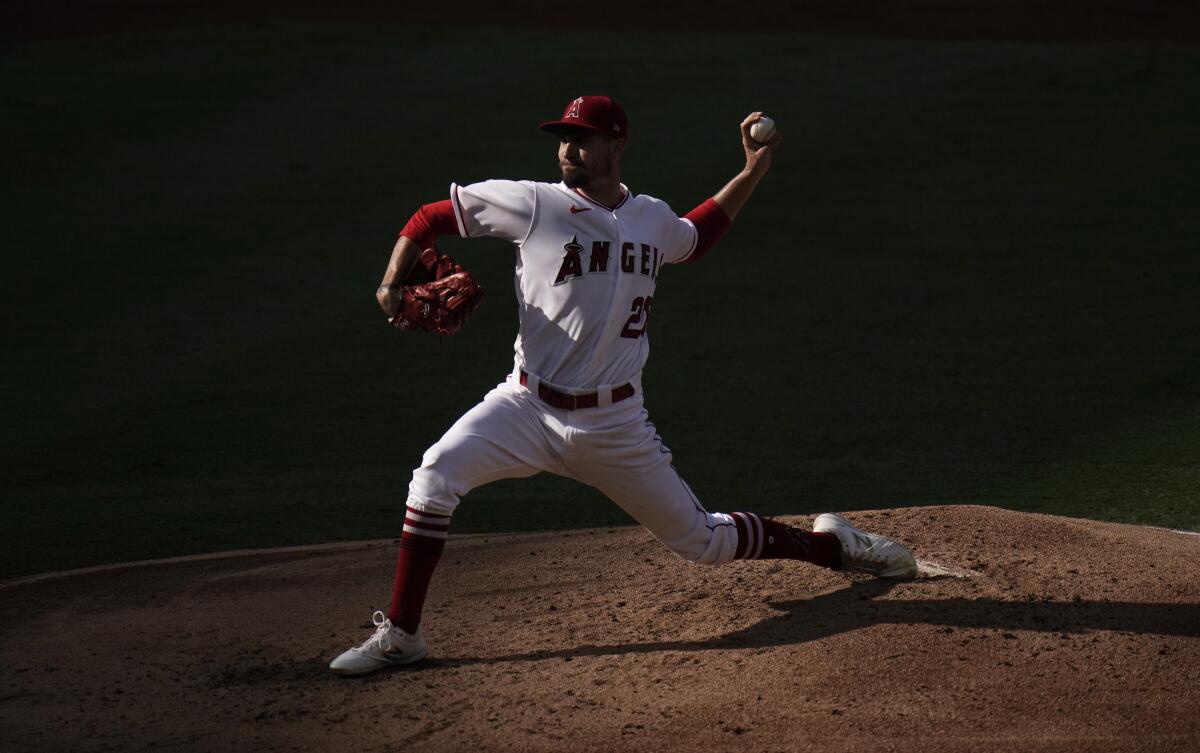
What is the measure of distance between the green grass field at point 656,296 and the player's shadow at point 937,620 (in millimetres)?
1486

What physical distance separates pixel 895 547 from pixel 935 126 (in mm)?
7543

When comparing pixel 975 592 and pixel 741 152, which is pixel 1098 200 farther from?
pixel 975 592

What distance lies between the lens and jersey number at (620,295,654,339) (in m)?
4.33

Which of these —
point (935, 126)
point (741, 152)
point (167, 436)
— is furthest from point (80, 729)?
point (935, 126)

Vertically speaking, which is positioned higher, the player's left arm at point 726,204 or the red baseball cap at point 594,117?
the red baseball cap at point 594,117

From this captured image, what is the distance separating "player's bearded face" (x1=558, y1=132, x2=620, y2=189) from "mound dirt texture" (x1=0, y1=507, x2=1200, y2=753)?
1353 mm

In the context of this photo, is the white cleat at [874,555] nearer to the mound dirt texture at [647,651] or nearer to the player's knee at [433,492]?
the mound dirt texture at [647,651]

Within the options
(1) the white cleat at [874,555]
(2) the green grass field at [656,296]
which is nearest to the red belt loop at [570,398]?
(1) the white cleat at [874,555]

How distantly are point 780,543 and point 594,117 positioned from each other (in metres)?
1.43

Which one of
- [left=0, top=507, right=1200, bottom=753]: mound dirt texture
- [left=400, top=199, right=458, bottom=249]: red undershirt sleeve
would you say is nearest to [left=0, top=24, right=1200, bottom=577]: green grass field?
[left=0, top=507, right=1200, bottom=753]: mound dirt texture

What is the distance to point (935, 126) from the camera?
454 inches

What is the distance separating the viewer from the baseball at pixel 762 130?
4703 millimetres

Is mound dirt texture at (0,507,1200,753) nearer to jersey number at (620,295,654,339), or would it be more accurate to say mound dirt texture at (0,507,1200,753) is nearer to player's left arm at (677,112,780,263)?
jersey number at (620,295,654,339)

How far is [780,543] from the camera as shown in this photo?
455cm
